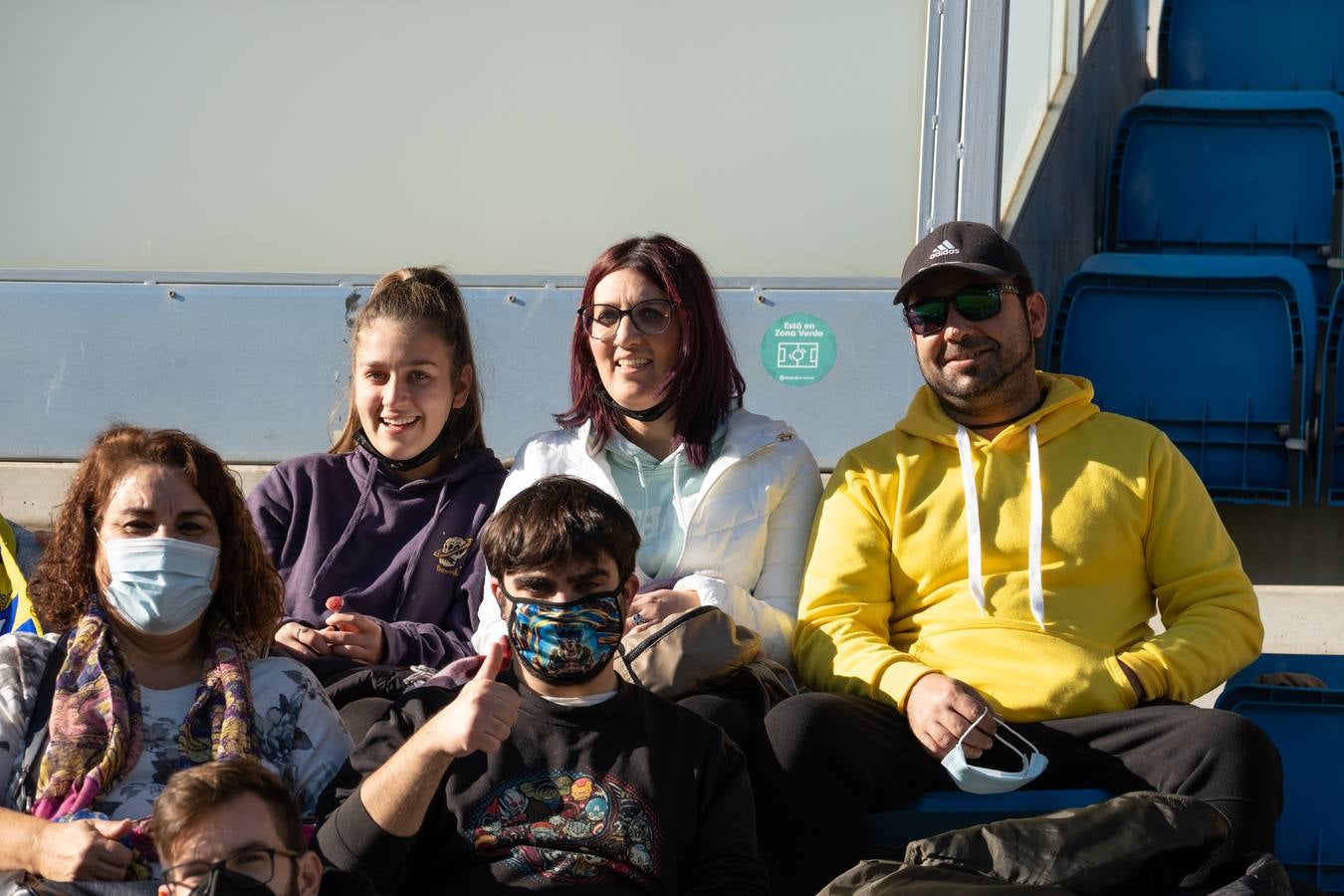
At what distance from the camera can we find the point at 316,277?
208 inches

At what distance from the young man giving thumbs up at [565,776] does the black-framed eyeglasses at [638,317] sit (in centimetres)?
92

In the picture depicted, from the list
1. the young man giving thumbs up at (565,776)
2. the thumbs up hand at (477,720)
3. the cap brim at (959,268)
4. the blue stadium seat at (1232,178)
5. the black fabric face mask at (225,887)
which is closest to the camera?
the black fabric face mask at (225,887)

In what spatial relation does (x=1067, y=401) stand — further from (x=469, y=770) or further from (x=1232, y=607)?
(x=469, y=770)

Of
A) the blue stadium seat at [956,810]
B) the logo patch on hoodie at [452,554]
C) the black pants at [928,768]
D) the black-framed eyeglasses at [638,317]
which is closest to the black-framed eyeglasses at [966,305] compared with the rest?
the black-framed eyeglasses at [638,317]

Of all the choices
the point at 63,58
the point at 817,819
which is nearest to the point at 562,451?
the point at 817,819

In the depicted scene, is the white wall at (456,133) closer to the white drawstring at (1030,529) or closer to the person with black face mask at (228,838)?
the white drawstring at (1030,529)

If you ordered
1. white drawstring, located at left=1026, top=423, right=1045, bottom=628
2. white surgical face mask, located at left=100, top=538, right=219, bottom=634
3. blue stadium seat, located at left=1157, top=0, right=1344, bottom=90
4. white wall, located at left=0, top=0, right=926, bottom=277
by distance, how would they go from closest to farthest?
white surgical face mask, located at left=100, top=538, right=219, bottom=634
white drawstring, located at left=1026, top=423, right=1045, bottom=628
white wall, located at left=0, top=0, right=926, bottom=277
blue stadium seat, located at left=1157, top=0, right=1344, bottom=90

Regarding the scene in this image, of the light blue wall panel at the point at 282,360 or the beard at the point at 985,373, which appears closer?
the beard at the point at 985,373

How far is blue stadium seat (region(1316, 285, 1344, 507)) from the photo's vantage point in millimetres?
5039

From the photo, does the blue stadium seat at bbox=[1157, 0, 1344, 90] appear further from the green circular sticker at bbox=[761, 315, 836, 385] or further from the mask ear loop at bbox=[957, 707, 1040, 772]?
the mask ear loop at bbox=[957, 707, 1040, 772]

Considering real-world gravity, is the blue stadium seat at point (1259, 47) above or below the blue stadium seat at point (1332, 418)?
above

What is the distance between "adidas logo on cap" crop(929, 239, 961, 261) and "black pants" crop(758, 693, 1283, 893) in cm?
100

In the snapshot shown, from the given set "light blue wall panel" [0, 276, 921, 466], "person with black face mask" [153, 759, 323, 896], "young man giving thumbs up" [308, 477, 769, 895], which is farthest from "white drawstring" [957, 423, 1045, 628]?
"person with black face mask" [153, 759, 323, 896]

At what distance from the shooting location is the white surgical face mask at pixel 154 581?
2947 millimetres
